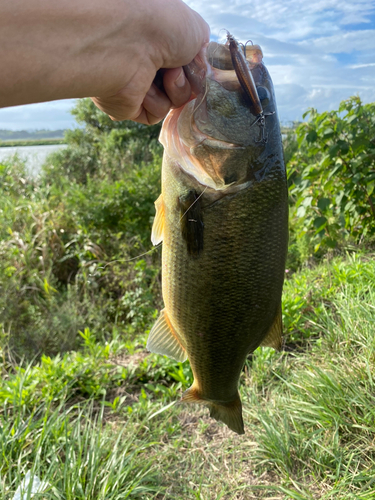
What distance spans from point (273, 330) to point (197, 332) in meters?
0.35

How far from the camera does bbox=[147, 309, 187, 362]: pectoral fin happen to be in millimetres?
1909

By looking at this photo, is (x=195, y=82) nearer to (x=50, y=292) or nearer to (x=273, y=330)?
(x=273, y=330)

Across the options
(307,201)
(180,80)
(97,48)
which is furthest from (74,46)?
(307,201)

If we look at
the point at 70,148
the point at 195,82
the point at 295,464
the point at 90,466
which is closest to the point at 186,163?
the point at 195,82

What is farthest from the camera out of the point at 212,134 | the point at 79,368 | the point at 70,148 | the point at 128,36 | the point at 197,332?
the point at 70,148

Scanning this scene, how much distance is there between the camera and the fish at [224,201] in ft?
5.07

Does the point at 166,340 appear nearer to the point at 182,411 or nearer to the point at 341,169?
the point at 182,411

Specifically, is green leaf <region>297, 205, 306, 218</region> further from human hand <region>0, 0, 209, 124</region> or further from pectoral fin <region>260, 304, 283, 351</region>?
human hand <region>0, 0, 209, 124</region>

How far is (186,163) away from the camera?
1.60 metres

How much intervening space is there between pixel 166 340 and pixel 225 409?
456 mm

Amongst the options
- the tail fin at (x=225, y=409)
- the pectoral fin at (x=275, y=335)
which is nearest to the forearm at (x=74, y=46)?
the pectoral fin at (x=275, y=335)

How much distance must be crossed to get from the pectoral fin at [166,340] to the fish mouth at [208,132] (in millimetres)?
722

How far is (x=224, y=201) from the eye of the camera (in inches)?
60.6

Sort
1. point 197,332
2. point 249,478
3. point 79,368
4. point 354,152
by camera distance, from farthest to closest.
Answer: point 354,152 → point 79,368 → point 249,478 → point 197,332
